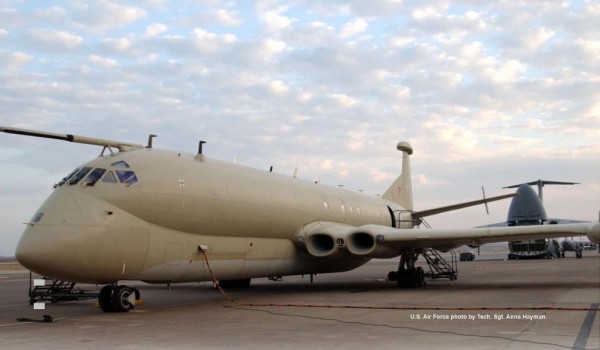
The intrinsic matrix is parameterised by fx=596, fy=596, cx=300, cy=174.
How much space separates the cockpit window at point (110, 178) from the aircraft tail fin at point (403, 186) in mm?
15618

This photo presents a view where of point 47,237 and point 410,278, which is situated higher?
point 47,237

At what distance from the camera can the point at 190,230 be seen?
40.8 ft

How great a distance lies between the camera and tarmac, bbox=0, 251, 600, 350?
7375mm

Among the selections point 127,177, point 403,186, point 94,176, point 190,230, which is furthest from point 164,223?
point 403,186

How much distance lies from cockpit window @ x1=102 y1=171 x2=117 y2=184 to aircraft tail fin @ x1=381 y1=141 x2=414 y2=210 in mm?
15618

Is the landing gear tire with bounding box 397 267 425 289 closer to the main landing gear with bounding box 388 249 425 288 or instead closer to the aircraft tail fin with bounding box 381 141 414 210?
the main landing gear with bounding box 388 249 425 288

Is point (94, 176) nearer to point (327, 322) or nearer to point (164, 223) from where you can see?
point (164, 223)

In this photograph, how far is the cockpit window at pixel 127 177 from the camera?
11.4 metres

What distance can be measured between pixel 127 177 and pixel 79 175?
2.94 ft

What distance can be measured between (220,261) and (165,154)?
2.65m

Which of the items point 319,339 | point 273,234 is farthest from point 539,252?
point 319,339

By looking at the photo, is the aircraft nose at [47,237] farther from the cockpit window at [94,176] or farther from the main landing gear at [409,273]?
the main landing gear at [409,273]

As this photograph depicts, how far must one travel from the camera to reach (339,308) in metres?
11.5

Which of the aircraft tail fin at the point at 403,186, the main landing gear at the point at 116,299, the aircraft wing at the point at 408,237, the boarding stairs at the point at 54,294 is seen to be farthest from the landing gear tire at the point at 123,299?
the aircraft tail fin at the point at 403,186
